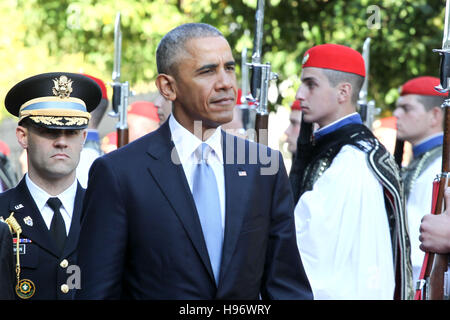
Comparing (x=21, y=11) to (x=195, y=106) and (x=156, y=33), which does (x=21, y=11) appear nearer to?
(x=156, y=33)

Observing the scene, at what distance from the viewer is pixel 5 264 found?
3.49 metres

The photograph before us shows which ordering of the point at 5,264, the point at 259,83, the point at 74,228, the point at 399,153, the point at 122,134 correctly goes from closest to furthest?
the point at 5,264 < the point at 74,228 < the point at 259,83 < the point at 399,153 < the point at 122,134

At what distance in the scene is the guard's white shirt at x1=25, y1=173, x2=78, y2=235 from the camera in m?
4.43

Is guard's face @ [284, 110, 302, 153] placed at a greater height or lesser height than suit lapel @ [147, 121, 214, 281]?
greater

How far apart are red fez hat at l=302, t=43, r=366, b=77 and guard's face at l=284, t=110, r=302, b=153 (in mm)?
2537

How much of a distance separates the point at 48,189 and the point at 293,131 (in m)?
4.95

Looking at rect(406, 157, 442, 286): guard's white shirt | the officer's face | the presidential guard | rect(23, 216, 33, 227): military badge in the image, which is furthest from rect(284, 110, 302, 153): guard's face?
rect(23, 216, 33, 227): military badge

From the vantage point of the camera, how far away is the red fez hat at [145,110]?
9.48 m

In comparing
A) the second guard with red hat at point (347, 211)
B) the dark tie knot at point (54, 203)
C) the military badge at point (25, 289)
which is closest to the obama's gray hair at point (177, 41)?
the dark tie knot at point (54, 203)

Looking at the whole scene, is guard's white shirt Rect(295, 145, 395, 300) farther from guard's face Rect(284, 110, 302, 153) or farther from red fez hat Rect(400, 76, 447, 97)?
guard's face Rect(284, 110, 302, 153)

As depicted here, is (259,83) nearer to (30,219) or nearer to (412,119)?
(30,219)

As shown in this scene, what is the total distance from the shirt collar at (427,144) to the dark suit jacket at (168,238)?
4815 mm

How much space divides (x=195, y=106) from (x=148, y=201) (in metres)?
0.42

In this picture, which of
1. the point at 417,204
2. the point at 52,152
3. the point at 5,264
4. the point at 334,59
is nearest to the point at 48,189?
the point at 52,152
